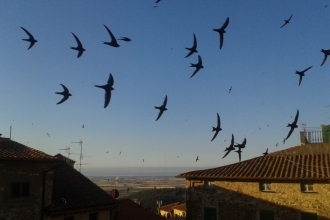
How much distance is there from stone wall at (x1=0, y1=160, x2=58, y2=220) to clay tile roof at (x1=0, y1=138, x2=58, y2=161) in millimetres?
356

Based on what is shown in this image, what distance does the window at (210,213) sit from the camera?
2316 centimetres

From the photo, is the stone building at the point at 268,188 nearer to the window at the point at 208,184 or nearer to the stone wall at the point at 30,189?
the window at the point at 208,184

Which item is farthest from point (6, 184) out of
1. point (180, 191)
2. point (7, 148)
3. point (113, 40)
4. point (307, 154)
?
point (180, 191)

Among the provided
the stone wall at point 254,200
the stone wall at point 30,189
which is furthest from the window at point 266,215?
→ the stone wall at point 30,189

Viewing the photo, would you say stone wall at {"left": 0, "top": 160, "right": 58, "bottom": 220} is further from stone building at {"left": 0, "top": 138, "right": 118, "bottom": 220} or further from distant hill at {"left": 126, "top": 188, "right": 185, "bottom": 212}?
distant hill at {"left": 126, "top": 188, "right": 185, "bottom": 212}

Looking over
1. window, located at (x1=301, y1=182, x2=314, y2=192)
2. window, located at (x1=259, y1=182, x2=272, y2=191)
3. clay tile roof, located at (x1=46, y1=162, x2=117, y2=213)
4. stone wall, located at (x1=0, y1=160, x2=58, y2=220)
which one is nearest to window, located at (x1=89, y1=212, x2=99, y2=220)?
clay tile roof, located at (x1=46, y1=162, x2=117, y2=213)

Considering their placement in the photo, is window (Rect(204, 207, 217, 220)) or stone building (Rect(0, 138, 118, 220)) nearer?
stone building (Rect(0, 138, 118, 220))

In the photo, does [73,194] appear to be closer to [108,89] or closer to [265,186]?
[108,89]

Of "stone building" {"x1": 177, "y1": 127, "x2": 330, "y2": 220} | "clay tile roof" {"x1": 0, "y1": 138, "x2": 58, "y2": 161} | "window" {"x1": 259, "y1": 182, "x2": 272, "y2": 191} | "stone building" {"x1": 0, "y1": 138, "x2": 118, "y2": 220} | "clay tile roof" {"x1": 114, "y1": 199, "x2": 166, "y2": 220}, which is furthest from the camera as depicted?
"clay tile roof" {"x1": 114, "y1": 199, "x2": 166, "y2": 220}

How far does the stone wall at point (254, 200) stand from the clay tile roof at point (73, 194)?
7.16 metres

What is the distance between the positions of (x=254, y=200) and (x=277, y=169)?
3.21 metres

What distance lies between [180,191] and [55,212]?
273 feet

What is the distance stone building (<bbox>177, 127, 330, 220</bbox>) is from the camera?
20.5 metres

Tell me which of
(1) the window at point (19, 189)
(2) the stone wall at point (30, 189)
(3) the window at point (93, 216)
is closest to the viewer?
(2) the stone wall at point (30, 189)
